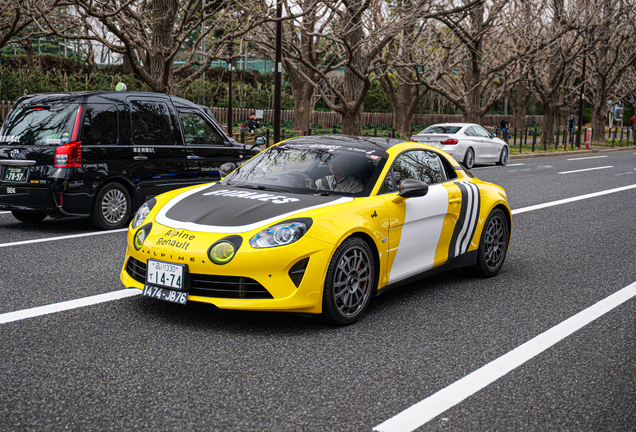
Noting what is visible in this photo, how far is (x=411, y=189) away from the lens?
5.41 metres

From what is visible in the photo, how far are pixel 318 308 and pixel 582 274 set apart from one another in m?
3.50

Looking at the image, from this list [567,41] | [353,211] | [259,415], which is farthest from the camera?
[567,41]

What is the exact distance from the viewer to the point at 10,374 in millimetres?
3871

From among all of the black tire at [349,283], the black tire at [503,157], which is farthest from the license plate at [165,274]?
the black tire at [503,157]

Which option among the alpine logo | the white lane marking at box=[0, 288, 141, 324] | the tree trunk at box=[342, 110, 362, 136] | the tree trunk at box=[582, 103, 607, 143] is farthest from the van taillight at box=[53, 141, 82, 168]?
the tree trunk at box=[582, 103, 607, 143]

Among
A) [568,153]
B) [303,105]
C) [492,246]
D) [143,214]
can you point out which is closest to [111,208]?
[143,214]

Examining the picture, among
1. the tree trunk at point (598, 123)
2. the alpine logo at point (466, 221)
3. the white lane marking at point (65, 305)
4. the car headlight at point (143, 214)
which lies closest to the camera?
the white lane marking at point (65, 305)

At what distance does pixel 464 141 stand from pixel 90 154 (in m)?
15.8

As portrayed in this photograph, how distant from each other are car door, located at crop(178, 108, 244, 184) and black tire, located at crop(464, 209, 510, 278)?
4606mm

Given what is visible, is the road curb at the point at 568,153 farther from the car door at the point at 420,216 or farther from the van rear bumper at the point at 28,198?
the car door at the point at 420,216

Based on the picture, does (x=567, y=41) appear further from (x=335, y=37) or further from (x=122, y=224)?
(x=122, y=224)

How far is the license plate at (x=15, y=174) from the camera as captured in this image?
8.54m

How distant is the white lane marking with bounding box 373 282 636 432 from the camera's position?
3447 mm

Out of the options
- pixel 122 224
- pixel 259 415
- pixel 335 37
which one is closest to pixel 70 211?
pixel 122 224
